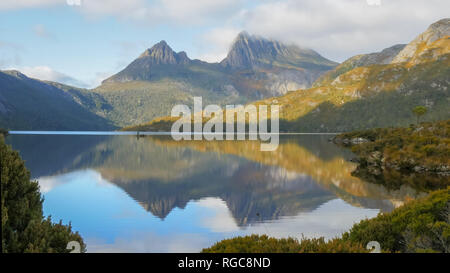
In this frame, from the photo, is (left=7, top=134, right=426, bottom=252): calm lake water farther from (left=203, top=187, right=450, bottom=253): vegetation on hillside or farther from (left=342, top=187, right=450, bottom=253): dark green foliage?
(left=203, top=187, right=450, bottom=253): vegetation on hillside

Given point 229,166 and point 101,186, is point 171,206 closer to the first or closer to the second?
point 101,186

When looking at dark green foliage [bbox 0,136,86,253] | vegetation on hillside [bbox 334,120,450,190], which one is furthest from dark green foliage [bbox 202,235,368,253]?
vegetation on hillside [bbox 334,120,450,190]

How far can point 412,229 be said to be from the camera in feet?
49.0

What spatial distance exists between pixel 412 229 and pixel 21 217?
15510mm

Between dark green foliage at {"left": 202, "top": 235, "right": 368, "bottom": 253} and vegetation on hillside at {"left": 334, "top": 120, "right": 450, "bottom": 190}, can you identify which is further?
vegetation on hillside at {"left": 334, "top": 120, "right": 450, "bottom": 190}

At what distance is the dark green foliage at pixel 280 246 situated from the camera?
9359 millimetres

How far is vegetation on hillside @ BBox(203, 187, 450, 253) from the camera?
32.9ft

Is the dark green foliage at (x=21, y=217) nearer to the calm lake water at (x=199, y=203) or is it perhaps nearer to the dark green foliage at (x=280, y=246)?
the dark green foliage at (x=280, y=246)

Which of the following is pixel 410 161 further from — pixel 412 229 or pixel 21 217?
pixel 21 217

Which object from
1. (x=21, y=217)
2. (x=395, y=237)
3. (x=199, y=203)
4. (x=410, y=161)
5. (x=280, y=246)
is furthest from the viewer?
(x=410, y=161)

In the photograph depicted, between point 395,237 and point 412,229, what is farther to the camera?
point 395,237

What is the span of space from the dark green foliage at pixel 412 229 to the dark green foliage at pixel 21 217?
38.6 feet

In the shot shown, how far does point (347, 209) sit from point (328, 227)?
625 cm

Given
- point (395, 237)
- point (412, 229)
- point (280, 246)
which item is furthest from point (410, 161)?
point (280, 246)
